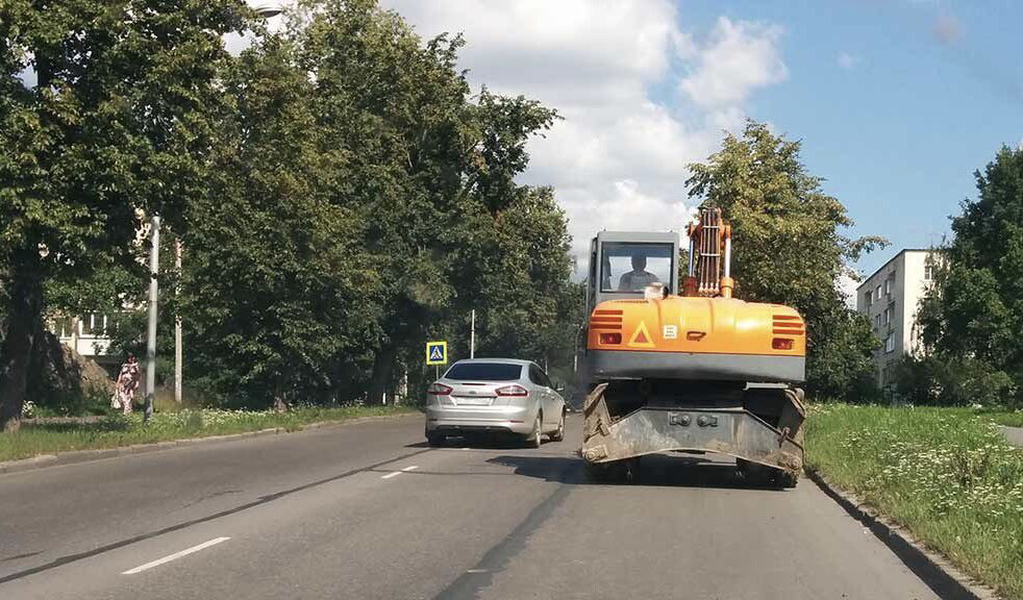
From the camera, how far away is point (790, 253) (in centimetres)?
4362

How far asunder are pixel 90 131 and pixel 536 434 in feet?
31.2

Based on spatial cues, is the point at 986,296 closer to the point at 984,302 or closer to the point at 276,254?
the point at 984,302

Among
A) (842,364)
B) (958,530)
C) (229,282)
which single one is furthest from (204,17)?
(842,364)

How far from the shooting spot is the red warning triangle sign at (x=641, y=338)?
14.4 metres

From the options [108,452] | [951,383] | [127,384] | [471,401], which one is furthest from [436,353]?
[951,383]

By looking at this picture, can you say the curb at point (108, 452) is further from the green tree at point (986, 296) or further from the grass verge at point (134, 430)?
the green tree at point (986, 296)

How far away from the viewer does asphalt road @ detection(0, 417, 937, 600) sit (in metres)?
8.22

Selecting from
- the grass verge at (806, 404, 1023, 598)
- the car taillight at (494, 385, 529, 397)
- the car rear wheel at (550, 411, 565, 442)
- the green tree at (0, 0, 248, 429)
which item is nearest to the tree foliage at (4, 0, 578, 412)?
the green tree at (0, 0, 248, 429)

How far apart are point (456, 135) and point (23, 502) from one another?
112 ft

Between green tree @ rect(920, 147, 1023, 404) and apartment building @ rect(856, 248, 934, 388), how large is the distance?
11.8m

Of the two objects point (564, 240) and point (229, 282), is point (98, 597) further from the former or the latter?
point (564, 240)

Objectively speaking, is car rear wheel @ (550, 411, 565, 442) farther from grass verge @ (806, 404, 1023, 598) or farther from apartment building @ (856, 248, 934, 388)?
apartment building @ (856, 248, 934, 388)

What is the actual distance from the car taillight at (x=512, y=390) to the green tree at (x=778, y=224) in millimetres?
21637

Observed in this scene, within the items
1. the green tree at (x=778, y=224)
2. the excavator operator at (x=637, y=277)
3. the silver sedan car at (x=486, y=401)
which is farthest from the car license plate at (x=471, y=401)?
the green tree at (x=778, y=224)
